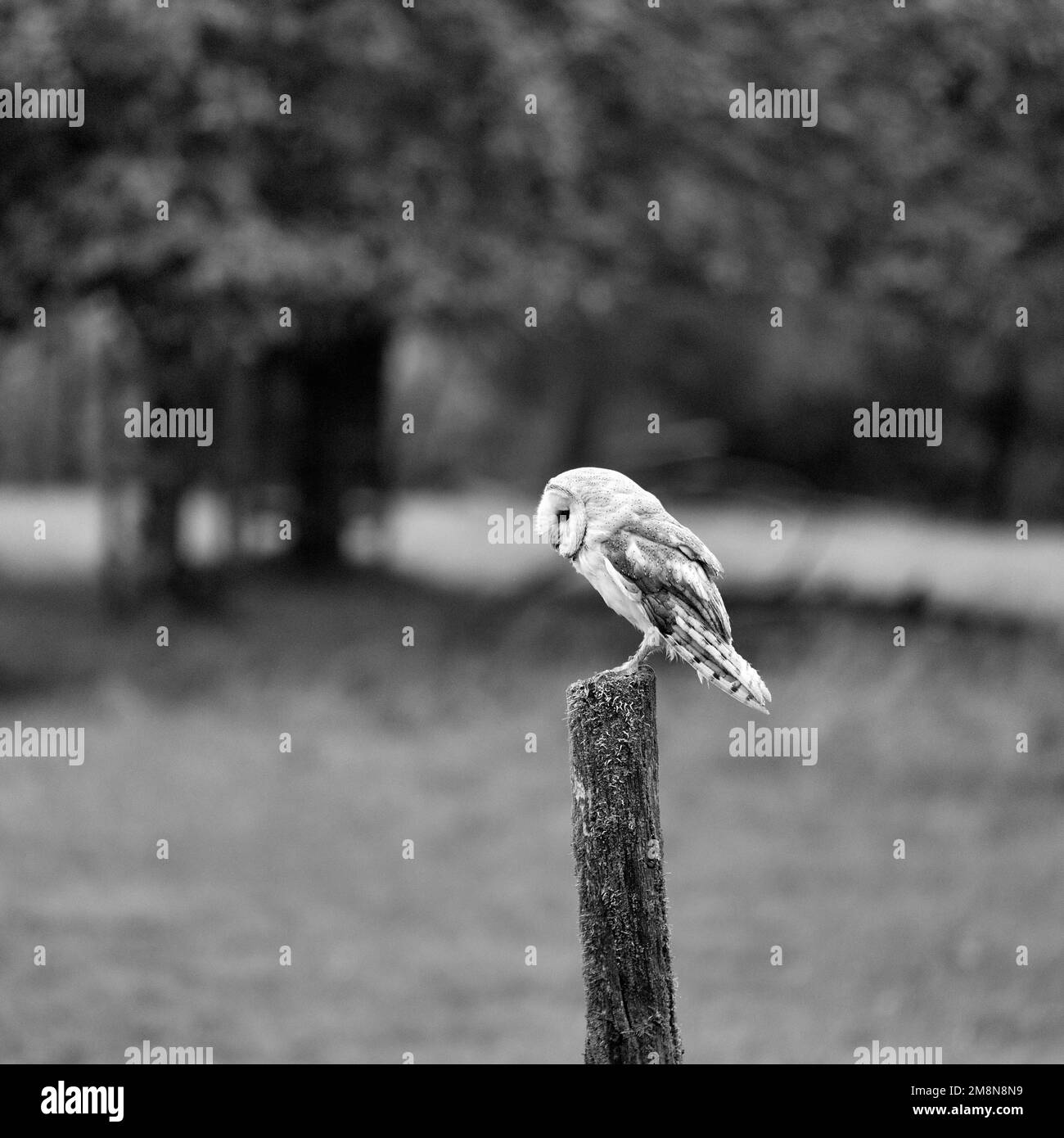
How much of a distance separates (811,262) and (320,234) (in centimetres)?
632

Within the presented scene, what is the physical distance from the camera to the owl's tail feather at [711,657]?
4.28 meters

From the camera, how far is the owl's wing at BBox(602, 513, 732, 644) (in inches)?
176

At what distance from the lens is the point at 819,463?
35531 millimetres

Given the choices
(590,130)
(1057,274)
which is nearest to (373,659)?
(590,130)

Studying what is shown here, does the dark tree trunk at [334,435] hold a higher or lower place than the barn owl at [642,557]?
higher

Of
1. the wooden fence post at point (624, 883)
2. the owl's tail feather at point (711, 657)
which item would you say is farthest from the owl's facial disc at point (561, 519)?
the wooden fence post at point (624, 883)

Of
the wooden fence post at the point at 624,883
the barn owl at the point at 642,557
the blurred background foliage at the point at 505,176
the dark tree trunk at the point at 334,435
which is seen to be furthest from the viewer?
the dark tree trunk at the point at 334,435

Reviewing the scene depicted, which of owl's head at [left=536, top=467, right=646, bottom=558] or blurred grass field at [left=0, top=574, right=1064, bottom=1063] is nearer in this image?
owl's head at [left=536, top=467, right=646, bottom=558]

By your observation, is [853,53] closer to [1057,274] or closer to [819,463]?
[1057,274]

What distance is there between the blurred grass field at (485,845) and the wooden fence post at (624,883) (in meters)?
4.74

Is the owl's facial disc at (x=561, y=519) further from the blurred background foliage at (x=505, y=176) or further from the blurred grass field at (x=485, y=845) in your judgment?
the blurred background foliage at (x=505, y=176)

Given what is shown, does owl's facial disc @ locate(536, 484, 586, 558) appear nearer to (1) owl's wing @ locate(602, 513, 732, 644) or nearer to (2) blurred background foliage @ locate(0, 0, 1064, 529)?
(1) owl's wing @ locate(602, 513, 732, 644)

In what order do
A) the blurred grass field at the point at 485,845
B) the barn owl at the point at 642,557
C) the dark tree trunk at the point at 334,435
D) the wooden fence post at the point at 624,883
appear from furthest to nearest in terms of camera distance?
the dark tree trunk at the point at 334,435, the blurred grass field at the point at 485,845, the barn owl at the point at 642,557, the wooden fence post at the point at 624,883

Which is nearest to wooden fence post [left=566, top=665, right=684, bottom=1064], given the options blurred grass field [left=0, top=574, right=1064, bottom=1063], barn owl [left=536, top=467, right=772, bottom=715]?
barn owl [left=536, top=467, right=772, bottom=715]
